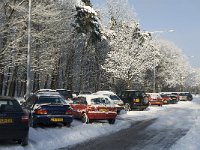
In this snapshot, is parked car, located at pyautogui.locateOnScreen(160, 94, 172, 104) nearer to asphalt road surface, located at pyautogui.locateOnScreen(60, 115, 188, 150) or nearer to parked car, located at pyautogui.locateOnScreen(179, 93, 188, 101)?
parked car, located at pyautogui.locateOnScreen(179, 93, 188, 101)

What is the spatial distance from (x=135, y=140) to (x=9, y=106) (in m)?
5.38

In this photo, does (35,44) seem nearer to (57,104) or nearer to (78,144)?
(57,104)

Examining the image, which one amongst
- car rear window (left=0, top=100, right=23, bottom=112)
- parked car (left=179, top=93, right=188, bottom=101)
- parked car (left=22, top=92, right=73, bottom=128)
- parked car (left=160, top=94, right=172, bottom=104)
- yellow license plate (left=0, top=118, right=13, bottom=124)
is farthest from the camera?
parked car (left=179, top=93, right=188, bottom=101)

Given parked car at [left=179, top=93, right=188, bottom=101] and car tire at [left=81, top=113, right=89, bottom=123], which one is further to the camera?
parked car at [left=179, top=93, right=188, bottom=101]

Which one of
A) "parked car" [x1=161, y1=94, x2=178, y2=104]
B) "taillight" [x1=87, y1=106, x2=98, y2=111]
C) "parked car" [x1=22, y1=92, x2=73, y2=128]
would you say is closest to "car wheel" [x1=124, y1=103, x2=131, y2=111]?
"taillight" [x1=87, y1=106, x2=98, y2=111]

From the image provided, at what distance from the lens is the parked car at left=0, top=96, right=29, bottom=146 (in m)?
12.4

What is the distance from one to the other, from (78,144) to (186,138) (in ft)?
13.6

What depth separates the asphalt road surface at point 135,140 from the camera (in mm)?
14023

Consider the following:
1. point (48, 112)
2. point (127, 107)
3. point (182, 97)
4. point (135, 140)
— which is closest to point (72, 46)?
point (127, 107)

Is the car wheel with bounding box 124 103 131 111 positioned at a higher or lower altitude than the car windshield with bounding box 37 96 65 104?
lower

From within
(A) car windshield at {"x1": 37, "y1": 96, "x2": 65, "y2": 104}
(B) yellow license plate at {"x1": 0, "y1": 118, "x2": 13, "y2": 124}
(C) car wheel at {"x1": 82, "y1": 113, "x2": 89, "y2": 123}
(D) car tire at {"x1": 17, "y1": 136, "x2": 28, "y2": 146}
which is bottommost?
(D) car tire at {"x1": 17, "y1": 136, "x2": 28, "y2": 146}

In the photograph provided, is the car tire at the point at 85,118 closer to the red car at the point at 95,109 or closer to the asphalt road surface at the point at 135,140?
the red car at the point at 95,109

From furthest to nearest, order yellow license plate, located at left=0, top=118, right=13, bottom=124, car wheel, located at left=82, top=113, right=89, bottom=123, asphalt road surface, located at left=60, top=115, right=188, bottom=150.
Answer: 1. car wheel, located at left=82, top=113, right=89, bottom=123
2. asphalt road surface, located at left=60, top=115, right=188, bottom=150
3. yellow license plate, located at left=0, top=118, right=13, bottom=124

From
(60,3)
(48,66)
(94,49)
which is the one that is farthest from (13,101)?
(94,49)
